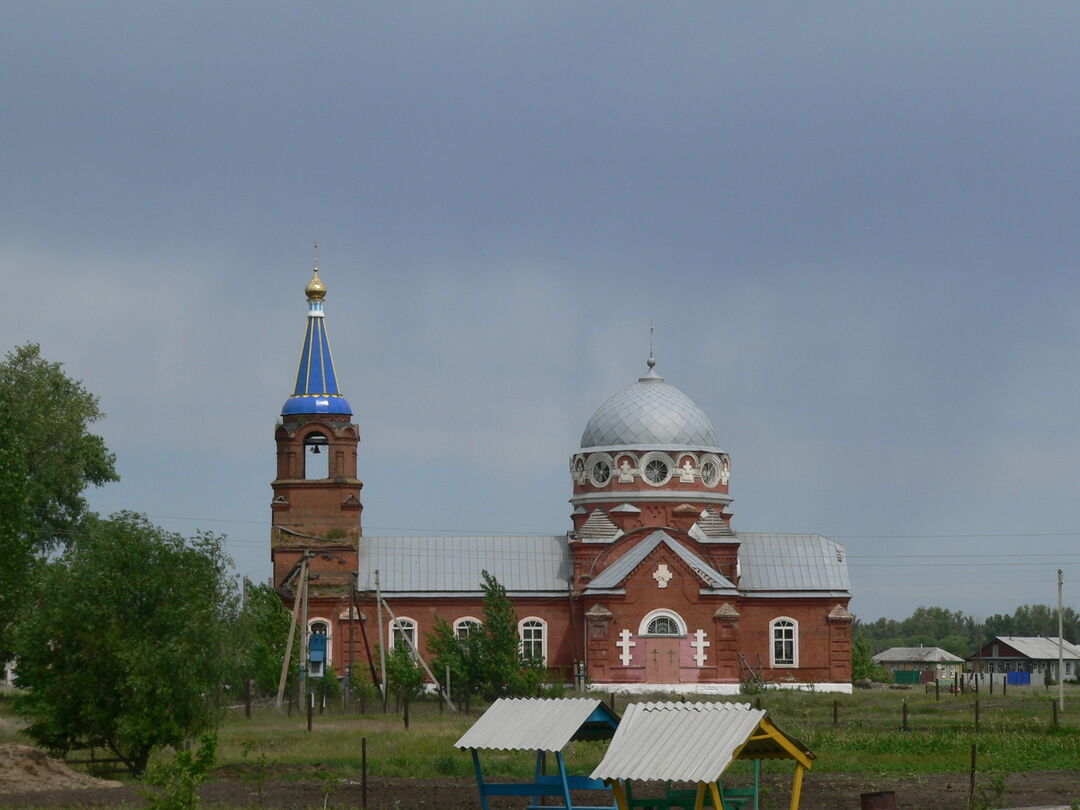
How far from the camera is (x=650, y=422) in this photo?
177ft

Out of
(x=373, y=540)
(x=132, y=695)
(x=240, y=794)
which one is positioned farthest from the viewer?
(x=373, y=540)

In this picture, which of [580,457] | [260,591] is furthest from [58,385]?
[580,457]

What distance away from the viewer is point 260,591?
4844 cm

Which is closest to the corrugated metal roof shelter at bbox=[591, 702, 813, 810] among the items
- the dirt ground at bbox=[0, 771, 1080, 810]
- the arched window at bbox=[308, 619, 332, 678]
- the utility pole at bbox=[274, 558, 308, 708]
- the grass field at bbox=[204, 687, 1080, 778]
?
the dirt ground at bbox=[0, 771, 1080, 810]

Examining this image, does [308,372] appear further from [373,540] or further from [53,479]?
[53,479]

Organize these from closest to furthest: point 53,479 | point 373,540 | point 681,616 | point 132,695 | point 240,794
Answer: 1. point 240,794
2. point 132,695
3. point 53,479
4. point 681,616
5. point 373,540

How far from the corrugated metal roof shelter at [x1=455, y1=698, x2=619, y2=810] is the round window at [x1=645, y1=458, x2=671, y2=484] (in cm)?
3279

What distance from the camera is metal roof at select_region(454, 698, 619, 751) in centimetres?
1945

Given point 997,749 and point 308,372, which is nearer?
point 997,749

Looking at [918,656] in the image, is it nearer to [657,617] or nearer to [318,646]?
[657,617]

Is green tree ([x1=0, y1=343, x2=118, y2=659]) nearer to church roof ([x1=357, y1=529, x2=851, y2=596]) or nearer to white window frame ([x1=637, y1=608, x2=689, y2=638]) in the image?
church roof ([x1=357, y1=529, x2=851, y2=596])

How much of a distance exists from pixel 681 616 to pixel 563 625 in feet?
13.3

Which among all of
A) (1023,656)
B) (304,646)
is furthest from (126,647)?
(1023,656)

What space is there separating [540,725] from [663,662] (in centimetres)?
3073
